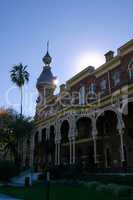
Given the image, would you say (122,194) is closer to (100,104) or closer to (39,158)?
(100,104)

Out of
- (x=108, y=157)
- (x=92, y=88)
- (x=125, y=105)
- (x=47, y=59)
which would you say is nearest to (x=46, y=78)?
(x=47, y=59)

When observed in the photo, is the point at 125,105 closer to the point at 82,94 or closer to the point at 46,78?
the point at 82,94

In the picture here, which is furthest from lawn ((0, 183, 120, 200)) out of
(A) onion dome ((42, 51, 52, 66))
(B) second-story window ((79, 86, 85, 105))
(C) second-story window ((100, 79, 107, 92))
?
(A) onion dome ((42, 51, 52, 66))

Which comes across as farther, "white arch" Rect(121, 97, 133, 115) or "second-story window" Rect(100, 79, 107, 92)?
"second-story window" Rect(100, 79, 107, 92)

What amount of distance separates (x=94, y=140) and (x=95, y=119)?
2354 mm

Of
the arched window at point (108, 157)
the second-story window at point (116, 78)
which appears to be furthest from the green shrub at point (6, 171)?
the second-story window at point (116, 78)

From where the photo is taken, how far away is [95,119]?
99.8 feet

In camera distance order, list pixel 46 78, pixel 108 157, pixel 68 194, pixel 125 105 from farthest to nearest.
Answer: pixel 46 78, pixel 108 157, pixel 125 105, pixel 68 194

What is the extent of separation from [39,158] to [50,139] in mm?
9585

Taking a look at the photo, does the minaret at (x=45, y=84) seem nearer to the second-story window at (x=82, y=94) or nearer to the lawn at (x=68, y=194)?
the second-story window at (x=82, y=94)

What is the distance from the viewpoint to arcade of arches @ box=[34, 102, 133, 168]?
2948cm

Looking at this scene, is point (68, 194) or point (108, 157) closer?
point (68, 194)

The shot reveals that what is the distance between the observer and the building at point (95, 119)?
94.6 feet

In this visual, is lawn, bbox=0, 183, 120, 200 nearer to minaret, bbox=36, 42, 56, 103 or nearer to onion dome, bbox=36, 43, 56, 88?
minaret, bbox=36, 42, 56, 103
